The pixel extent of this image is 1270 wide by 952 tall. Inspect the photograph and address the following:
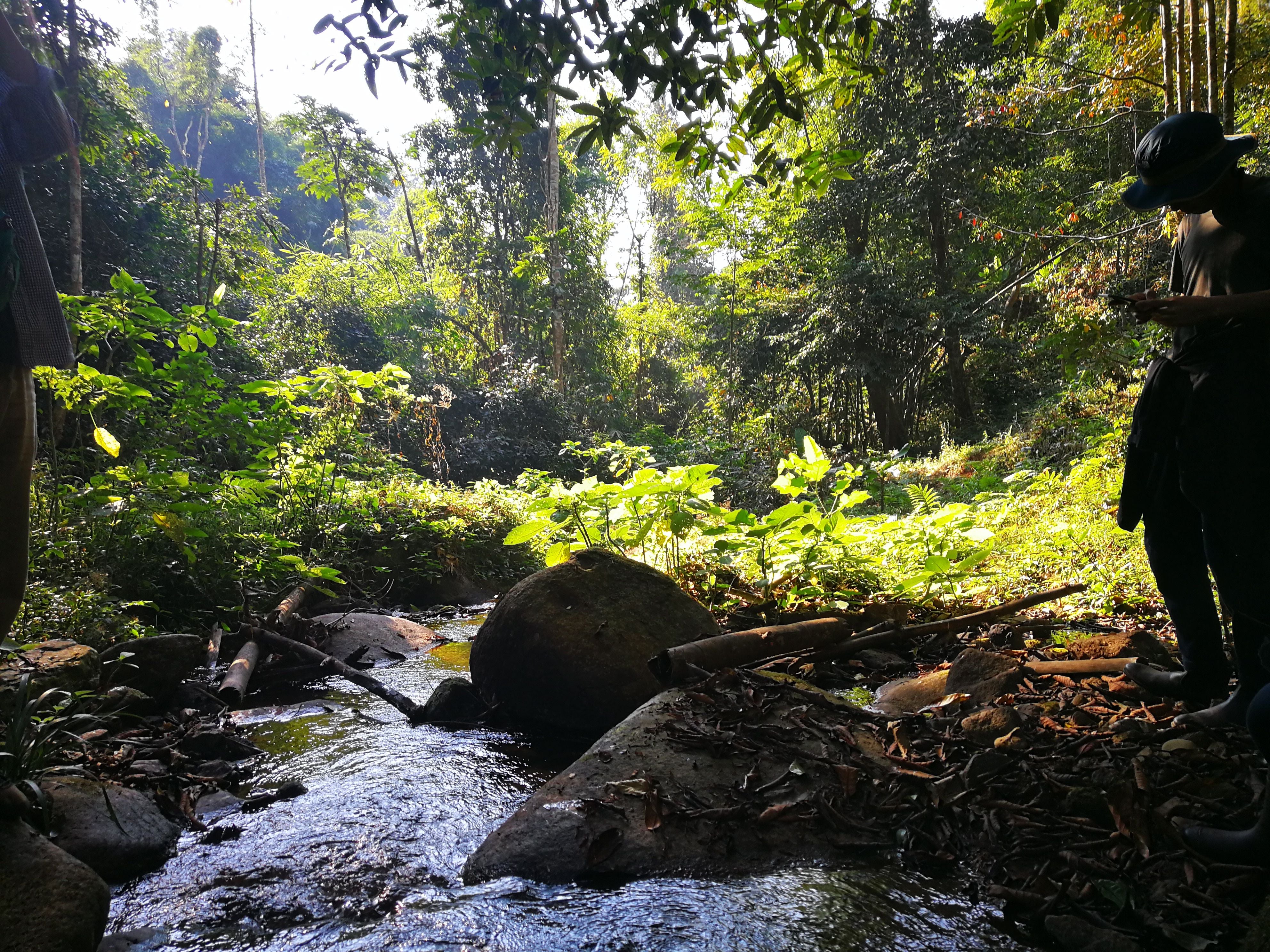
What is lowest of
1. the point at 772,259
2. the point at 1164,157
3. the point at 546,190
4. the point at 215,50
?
the point at 1164,157

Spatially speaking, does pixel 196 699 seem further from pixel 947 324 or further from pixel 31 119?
Result: pixel 947 324

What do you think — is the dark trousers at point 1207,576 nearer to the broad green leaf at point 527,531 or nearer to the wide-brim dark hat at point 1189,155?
the wide-brim dark hat at point 1189,155

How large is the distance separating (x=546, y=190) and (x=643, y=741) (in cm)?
1981

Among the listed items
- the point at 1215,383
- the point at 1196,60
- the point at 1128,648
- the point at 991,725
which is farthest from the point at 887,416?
the point at 1215,383

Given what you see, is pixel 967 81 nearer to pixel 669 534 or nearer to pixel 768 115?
pixel 669 534

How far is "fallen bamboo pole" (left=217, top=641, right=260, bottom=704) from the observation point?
4.02 metres

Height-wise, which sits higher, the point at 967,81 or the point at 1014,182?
the point at 967,81

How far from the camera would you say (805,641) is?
3896mm

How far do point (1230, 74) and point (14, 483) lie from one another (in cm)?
653

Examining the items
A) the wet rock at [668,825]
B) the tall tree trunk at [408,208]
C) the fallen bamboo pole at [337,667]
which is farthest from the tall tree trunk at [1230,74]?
the tall tree trunk at [408,208]

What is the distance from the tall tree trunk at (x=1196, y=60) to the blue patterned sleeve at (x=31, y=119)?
498cm

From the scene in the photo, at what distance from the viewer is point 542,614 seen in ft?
13.1

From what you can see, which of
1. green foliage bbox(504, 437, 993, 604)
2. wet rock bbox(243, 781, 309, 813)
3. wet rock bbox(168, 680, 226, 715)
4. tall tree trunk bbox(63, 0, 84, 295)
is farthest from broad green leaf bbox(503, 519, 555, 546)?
tall tree trunk bbox(63, 0, 84, 295)

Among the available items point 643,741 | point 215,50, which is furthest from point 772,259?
point 215,50
